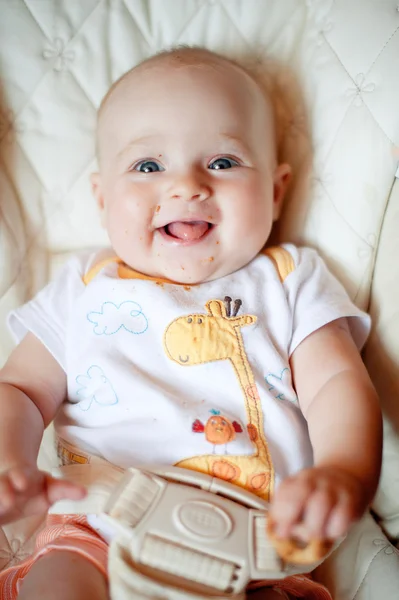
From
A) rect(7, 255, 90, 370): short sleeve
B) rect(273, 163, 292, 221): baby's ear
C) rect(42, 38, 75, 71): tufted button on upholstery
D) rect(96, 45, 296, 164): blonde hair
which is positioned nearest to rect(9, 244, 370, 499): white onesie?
rect(7, 255, 90, 370): short sleeve

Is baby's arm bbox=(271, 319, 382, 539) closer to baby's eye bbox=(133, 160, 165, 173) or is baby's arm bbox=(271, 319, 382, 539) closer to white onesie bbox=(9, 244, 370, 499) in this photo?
white onesie bbox=(9, 244, 370, 499)

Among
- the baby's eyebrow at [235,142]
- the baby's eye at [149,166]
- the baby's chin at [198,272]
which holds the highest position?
the baby's eyebrow at [235,142]

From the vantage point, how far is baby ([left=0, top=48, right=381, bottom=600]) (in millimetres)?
779

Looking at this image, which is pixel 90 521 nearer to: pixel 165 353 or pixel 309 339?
pixel 165 353

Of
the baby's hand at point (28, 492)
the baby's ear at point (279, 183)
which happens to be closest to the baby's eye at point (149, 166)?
the baby's ear at point (279, 183)

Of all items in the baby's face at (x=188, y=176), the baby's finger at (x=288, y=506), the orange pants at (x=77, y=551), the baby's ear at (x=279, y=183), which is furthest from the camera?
the baby's ear at (x=279, y=183)

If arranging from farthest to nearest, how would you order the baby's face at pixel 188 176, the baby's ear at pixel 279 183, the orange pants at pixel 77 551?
the baby's ear at pixel 279 183 → the baby's face at pixel 188 176 → the orange pants at pixel 77 551

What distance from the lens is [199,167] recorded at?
0.88 m

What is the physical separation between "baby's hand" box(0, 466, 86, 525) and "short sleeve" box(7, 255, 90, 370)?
246mm

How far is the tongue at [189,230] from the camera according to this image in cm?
87

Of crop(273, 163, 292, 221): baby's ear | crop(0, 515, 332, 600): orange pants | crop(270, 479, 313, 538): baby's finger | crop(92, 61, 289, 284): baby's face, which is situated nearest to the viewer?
crop(270, 479, 313, 538): baby's finger

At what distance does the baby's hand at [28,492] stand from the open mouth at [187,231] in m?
0.37

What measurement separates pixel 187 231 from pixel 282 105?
1.08 feet

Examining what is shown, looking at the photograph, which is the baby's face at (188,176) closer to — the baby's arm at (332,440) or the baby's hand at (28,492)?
the baby's arm at (332,440)
